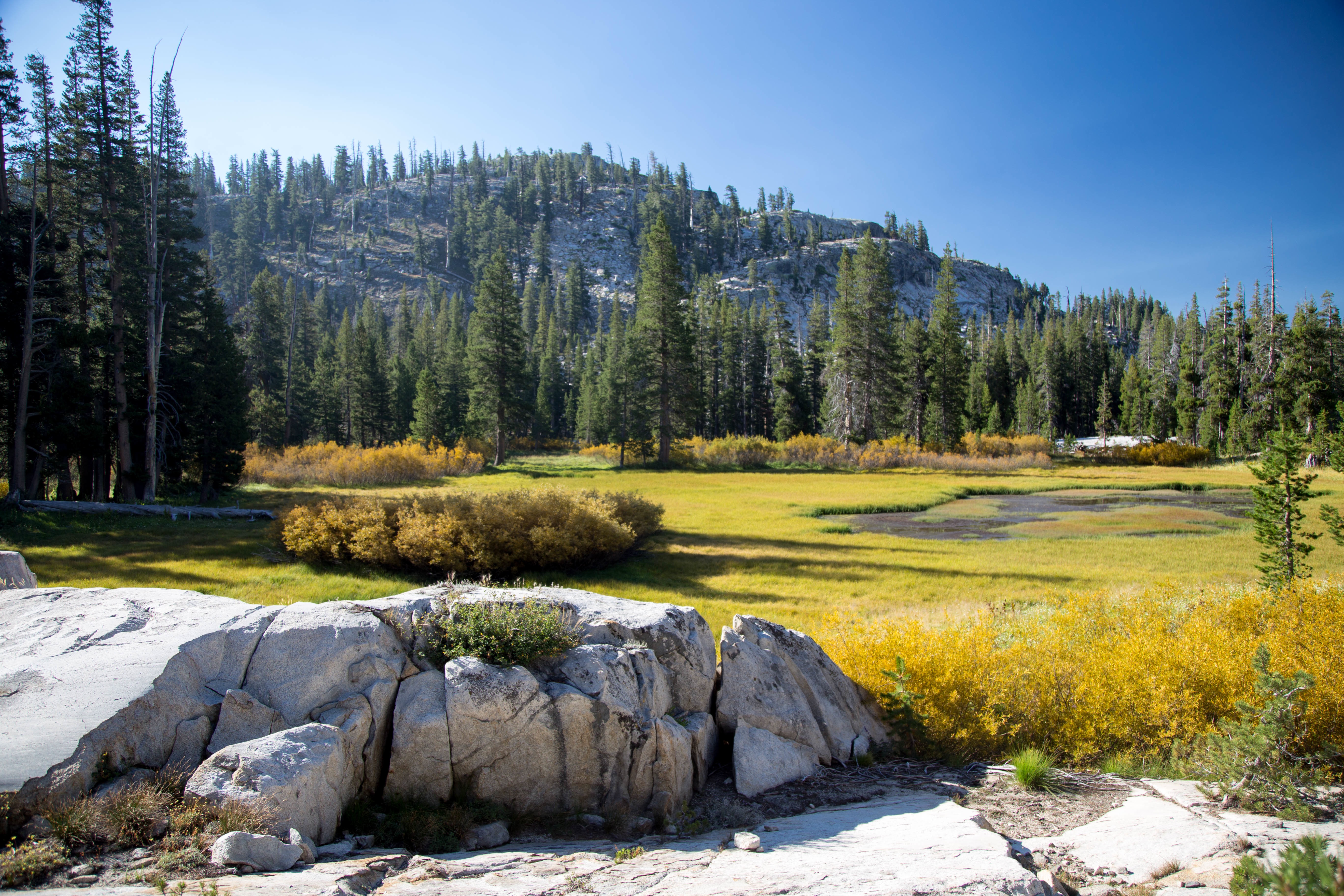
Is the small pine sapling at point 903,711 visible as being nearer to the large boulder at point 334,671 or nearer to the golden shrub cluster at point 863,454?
the large boulder at point 334,671

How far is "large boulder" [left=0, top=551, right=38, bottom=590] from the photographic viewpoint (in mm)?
7227

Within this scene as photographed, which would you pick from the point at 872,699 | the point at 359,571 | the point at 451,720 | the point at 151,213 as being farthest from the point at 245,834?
the point at 151,213

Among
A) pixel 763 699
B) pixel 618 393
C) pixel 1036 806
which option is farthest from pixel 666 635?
pixel 618 393

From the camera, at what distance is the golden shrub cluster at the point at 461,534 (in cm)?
1211

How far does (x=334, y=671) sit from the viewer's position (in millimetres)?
4965

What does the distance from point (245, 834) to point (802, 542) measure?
618 inches

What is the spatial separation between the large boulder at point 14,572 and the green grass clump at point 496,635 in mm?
5436

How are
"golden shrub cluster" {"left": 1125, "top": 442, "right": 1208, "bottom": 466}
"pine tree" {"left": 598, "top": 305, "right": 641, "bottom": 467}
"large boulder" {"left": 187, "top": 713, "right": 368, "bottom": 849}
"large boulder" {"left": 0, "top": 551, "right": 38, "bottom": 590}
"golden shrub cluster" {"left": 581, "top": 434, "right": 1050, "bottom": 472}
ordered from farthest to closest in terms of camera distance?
1. "golden shrub cluster" {"left": 1125, "top": 442, "right": 1208, "bottom": 466}
2. "pine tree" {"left": 598, "top": 305, "right": 641, "bottom": 467}
3. "golden shrub cluster" {"left": 581, "top": 434, "right": 1050, "bottom": 472}
4. "large boulder" {"left": 0, "top": 551, "right": 38, "bottom": 590}
5. "large boulder" {"left": 187, "top": 713, "right": 368, "bottom": 849}

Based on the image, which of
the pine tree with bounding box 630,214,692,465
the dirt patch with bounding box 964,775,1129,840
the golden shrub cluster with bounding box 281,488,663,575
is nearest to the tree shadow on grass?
the golden shrub cluster with bounding box 281,488,663,575

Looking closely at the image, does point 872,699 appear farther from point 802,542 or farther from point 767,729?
point 802,542

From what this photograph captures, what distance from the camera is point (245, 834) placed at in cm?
344

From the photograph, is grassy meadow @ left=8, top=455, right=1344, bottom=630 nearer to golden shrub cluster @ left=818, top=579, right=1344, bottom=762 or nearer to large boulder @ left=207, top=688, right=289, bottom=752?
golden shrub cluster @ left=818, top=579, right=1344, bottom=762

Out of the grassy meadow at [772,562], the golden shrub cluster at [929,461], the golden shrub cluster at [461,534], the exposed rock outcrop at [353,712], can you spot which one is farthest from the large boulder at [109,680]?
the golden shrub cluster at [929,461]

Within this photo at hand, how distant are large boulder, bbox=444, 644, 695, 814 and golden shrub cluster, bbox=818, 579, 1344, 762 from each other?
2.98 metres
